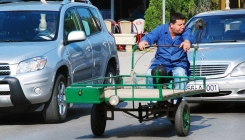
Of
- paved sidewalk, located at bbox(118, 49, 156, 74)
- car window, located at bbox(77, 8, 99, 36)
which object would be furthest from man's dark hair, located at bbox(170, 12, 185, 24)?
paved sidewalk, located at bbox(118, 49, 156, 74)

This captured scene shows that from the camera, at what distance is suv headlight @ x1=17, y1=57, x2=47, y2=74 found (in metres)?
10.8

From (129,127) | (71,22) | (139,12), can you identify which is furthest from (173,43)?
(139,12)

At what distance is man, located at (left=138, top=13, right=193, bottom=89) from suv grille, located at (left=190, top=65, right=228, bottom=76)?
4.94 ft

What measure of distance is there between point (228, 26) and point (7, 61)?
14.1 feet

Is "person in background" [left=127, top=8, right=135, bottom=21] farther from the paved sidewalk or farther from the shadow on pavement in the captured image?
the shadow on pavement

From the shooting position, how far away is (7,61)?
35.2 feet

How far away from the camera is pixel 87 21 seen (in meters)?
13.0

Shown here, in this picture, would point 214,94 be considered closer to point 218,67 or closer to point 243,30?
point 218,67

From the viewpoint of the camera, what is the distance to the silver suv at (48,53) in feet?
35.2

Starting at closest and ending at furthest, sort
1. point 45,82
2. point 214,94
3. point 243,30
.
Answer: point 45,82, point 214,94, point 243,30

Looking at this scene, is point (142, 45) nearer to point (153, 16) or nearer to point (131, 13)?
point (153, 16)

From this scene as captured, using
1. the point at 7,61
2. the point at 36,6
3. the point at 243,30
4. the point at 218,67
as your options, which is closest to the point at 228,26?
the point at 243,30

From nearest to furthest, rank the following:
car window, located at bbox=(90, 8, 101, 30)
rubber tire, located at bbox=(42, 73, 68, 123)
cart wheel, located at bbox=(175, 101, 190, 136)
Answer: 1. cart wheel, located at bbox=(175, 101, 190, 136)
2. rubber tire, located at bbox=(42, 73, 68, 123)
3. car window, located at bbox=(90, 8, 101, 30)

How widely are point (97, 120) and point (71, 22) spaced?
3.01 m
